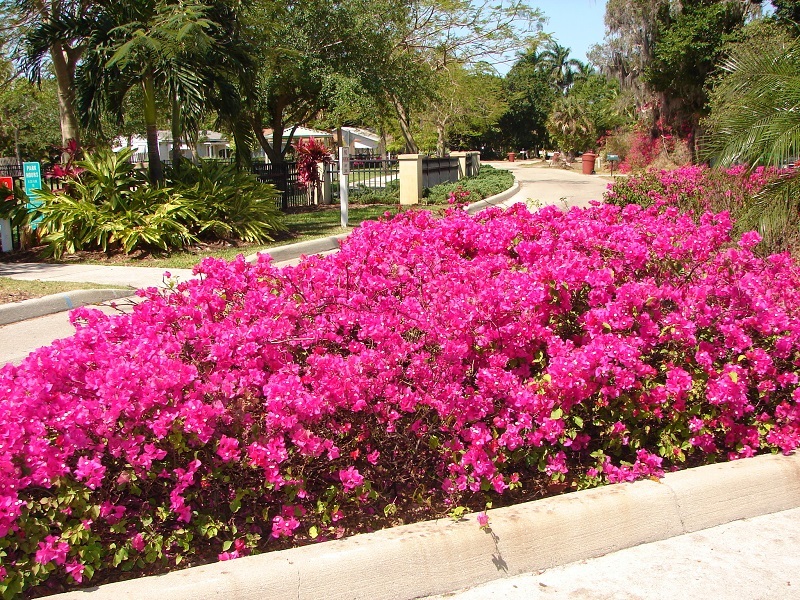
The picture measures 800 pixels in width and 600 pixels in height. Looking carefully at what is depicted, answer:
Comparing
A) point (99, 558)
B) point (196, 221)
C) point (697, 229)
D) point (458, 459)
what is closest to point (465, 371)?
point (458, 459)

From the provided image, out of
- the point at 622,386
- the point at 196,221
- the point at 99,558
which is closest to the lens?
the point at 99,558

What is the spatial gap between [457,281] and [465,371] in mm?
741

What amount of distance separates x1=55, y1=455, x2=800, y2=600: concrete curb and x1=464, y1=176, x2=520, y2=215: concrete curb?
46.5 ft

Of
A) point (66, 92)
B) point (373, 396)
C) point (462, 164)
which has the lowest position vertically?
point (373, 396)

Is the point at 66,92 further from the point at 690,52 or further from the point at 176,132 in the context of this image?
the point at 690,52

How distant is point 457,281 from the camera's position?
4.60 meters

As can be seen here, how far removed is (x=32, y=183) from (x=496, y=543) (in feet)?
38.7

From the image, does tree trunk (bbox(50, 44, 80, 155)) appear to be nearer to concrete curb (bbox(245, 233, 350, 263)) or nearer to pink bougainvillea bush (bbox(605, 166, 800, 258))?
concrete curb (bbox(245, 233, 350, 263))

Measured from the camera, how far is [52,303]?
343 inches

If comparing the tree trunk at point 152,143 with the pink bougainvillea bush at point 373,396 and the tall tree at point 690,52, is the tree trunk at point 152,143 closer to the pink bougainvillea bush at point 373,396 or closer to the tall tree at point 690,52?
the pink bougainvillea bush at point 373,396

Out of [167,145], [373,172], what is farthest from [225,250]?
[167,145]

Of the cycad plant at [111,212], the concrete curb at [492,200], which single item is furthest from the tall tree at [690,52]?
the cycad plant at [111,212]

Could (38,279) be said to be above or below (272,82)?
below

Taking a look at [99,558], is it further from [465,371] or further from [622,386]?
[622,386]
